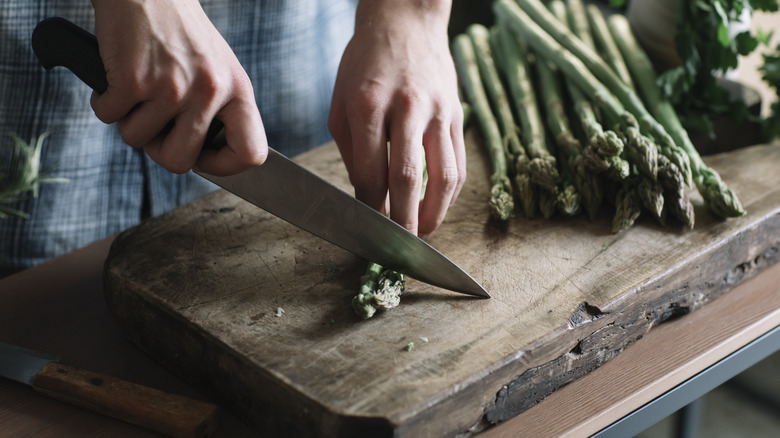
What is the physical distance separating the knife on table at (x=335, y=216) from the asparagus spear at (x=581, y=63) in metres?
0.57

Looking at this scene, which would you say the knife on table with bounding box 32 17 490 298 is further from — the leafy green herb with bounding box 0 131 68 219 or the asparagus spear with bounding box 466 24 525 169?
the asparagus spear with bounding box 466 24 525 169

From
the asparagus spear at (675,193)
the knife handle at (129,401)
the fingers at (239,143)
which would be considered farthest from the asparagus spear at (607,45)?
the knife handle at (129,401)

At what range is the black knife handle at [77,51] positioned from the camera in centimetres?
103

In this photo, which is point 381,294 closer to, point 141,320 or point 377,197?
point 377,197

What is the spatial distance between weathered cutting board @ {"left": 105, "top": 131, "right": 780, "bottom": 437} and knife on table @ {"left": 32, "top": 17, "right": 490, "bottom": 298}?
0.04 meters

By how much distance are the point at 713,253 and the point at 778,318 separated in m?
0.18

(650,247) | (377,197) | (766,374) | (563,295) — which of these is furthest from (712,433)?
(377,197)

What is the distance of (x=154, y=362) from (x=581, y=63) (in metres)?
1.17

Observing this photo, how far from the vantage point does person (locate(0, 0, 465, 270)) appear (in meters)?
0.99

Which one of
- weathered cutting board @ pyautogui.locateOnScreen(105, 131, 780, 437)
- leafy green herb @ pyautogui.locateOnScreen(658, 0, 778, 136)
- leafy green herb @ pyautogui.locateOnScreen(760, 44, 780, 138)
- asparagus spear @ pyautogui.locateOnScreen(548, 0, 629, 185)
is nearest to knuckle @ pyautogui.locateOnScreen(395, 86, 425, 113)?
weathered cutting board @ pyautogui.locateOnScreen(105, 131, 780, 437)

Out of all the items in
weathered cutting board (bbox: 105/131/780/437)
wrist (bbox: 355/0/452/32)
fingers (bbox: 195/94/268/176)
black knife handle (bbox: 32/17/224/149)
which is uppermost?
wrist (bbox: 355/0/452/32)

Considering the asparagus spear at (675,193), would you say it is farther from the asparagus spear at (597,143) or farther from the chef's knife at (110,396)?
the chef's knife at (110,396)

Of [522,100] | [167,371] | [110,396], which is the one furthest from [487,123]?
[110,396]

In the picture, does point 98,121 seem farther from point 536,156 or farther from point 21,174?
point 536,156
